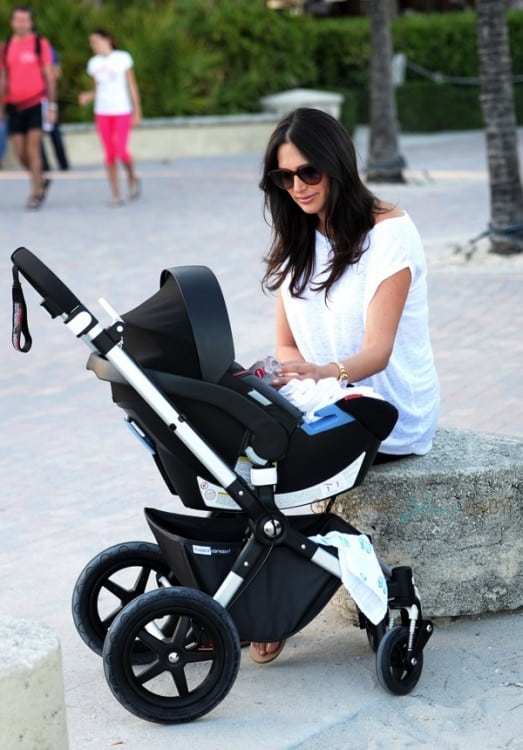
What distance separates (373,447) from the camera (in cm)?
369

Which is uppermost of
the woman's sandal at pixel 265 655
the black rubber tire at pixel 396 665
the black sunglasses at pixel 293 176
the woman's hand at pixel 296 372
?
the black sunglasses at pixel 293 176

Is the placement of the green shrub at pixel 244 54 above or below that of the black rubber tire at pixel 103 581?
below

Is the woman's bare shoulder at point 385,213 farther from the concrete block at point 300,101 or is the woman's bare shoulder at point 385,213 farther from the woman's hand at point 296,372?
the concrete block at point 300,101

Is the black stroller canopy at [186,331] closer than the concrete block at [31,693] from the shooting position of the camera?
No

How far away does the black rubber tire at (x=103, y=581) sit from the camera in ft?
12.6

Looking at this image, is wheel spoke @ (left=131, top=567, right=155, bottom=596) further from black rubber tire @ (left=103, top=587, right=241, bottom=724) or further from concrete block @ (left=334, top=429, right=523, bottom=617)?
concrete block @ (left=334, top=429, right=523, bottom=617)

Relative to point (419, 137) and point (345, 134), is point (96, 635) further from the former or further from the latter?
point (419, 137)

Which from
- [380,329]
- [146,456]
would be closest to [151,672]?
[380,329]

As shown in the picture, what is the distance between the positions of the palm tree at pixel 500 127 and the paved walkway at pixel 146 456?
295mm

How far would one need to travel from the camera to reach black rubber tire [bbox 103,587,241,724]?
137 inches

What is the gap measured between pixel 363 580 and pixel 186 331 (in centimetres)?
80

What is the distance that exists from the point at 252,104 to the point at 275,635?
56.8 ft

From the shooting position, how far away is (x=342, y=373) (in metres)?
3.81

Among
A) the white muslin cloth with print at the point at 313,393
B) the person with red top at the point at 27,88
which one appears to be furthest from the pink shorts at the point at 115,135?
the white muslin cloth with print at the point at 313,393
